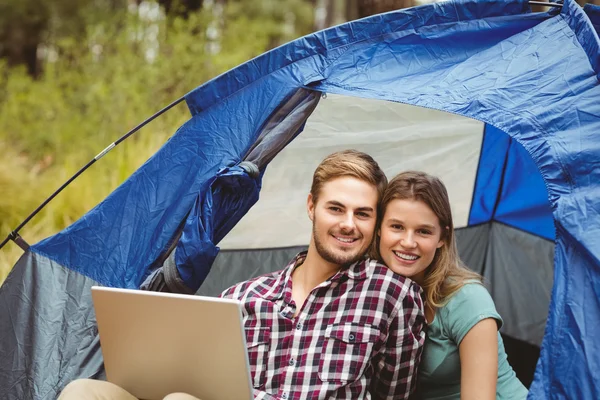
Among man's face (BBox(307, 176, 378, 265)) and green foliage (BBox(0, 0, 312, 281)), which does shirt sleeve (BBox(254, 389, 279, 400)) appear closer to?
man's face (BBox(307, 176, 378, 265))

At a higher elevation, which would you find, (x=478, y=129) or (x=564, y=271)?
(x=478, y=129)

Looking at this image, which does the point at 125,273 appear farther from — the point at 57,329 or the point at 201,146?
the point at 201,146

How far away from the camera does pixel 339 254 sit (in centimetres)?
238

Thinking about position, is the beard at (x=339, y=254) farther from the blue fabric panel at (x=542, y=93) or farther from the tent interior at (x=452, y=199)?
the tent interior at (x=452, y=199)

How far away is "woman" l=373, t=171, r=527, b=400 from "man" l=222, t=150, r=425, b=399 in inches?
2.9

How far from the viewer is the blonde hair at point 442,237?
240cm

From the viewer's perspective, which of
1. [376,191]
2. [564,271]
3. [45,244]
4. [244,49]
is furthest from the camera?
[244,49]

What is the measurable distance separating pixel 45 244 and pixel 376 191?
4.25 ft

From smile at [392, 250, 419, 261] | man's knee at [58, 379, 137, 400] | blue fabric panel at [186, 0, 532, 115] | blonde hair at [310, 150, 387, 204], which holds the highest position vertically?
blue fabric panel at [186, 0, 532, 115]

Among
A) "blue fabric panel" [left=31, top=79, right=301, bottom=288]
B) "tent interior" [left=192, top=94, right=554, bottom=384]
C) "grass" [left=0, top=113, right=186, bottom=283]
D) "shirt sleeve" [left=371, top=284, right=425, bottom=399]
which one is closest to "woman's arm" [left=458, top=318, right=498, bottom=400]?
"shirt sleeve" [left=371, top=284, right=425, bottom=399]

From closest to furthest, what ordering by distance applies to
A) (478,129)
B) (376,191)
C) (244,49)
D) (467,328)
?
(467,328)
(376,191)
(478,129)
(244,49)

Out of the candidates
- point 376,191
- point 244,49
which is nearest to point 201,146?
point 376,191

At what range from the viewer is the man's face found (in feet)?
7.82

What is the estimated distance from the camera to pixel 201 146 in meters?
2.81
